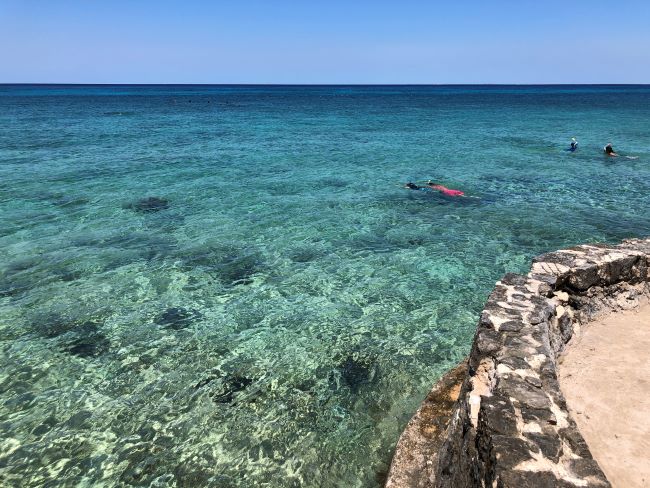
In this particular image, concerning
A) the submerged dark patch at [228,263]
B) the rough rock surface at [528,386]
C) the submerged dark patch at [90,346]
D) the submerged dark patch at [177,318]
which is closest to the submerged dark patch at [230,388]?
the submerged dark patch at [177,318]

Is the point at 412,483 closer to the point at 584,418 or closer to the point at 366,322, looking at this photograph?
the point at 584,418

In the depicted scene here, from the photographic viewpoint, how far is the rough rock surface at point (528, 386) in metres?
3.78

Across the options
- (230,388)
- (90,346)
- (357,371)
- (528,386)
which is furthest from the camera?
(90,346)

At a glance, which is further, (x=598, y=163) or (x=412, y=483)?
(x=598, y=163)

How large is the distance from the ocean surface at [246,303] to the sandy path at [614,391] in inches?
103

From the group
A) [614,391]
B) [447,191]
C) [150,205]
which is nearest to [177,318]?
[614,391]

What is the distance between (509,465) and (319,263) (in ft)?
31.7

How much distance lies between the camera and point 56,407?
7.37 m

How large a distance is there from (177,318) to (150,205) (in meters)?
10.3

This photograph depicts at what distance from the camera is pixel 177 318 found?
1008 centimetres

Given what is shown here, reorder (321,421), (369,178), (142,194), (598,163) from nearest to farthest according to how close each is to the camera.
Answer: (321,421) → (142,194) → (369,178) → (598,163)

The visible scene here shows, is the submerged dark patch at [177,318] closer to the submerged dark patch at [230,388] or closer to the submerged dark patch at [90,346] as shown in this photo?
the submerged dark patch at [90,346]

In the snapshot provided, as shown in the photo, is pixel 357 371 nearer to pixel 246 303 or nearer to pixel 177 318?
pixel 246 303

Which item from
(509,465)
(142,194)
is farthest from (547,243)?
(142,194)
